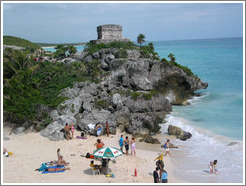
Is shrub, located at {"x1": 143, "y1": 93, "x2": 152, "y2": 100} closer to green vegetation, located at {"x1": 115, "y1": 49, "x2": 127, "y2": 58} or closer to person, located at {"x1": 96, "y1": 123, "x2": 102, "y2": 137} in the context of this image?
person, located at {"x1": 96, "y1": 123, "x2": 102, "y2": 137}

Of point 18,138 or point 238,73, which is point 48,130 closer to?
point 18,138

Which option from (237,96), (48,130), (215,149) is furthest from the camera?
(237,96)

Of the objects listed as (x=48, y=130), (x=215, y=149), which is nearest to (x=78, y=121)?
(x=48, y=130)

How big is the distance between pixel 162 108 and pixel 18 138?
41.2 ft

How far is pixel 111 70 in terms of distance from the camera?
27.0m

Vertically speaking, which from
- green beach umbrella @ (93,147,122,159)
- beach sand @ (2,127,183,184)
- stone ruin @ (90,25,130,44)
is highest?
stone ruin @ (90,25,130,44)

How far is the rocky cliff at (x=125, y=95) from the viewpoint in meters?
16.9

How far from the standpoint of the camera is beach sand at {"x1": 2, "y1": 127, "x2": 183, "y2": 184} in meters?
9.73

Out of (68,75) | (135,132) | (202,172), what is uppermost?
(68,75)

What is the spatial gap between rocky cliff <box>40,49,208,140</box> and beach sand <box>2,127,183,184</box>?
1.19m

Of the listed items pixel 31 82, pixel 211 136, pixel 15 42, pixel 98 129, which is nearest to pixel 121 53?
pixel 31 82

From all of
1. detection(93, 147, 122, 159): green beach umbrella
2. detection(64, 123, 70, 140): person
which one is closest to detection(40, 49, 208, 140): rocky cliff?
detection(64, 123, 70, 140): person

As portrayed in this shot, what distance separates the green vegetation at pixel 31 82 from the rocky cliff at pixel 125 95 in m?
1.24

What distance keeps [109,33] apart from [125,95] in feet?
57.0
